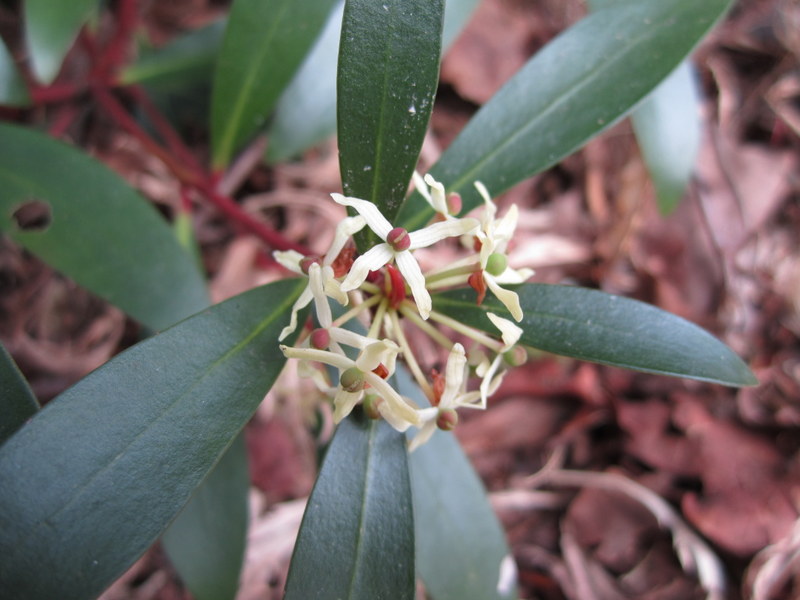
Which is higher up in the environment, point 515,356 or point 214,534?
point 515,356

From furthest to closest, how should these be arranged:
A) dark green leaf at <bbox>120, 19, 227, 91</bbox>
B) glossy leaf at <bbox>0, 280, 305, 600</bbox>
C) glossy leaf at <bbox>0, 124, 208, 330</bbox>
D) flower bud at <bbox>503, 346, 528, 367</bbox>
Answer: dark green leaf at <bbox>120, 19, 227, 91</bbox> < glossy leaf at <bbox>0, 124, 208, 330</bbox> < flower bud at <bbox>503, 346, 528, 367</bbox> < glossy leaf at <bbox>0, 280, 305, 600</bbox>

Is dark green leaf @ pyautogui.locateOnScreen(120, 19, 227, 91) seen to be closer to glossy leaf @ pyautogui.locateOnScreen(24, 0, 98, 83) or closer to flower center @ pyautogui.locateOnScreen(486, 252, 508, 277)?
glossy leaf @ pyautogui.locateOnScreen(24, 0, 98, 83)

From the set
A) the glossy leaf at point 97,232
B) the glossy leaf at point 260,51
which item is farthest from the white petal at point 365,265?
the glossy leaf at point 260,51

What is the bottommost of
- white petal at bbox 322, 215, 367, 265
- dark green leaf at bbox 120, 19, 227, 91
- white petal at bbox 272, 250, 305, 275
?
white petal at bbox 272, 250, 305, 275

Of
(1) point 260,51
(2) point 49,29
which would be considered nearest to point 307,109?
(1) point 260,51

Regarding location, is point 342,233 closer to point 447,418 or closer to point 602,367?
point 447,418

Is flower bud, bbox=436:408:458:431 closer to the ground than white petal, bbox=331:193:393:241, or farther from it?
closer to the ground

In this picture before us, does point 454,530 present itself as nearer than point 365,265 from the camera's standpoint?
No

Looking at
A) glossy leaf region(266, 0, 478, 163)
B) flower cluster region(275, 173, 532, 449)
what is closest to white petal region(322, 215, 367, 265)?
flower cluster region(275, 173, 532, 449)
